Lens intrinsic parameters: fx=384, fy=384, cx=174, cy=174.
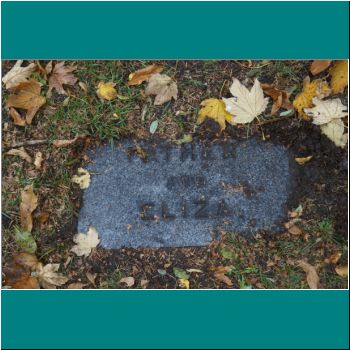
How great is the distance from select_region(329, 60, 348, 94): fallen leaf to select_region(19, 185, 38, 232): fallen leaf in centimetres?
220

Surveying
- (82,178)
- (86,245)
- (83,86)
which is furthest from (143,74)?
(86,245)

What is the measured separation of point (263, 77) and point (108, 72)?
3.57 ft

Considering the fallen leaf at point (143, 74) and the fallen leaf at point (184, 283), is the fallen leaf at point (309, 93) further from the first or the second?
the fallen leaf at point (184, 283)

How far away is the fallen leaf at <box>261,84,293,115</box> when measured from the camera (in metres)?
2.63

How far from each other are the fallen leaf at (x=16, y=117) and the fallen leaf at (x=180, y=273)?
1492mm

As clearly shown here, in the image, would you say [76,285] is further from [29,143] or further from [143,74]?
[143,74]

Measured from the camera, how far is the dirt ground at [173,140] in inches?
102

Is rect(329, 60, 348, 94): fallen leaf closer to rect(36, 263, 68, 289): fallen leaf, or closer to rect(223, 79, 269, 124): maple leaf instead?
rect(223, 79, 269, 124): maple leaf

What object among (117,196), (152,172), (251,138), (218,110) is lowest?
(117,196)

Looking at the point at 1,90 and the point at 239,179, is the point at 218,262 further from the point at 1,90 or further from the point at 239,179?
the point at 1,90

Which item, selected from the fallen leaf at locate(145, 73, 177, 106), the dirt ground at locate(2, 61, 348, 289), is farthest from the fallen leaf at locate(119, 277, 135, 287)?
the fallen leaf at locate(145, 73, 177, 106)

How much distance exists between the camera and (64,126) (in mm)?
2732

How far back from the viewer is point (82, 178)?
8.88 feet

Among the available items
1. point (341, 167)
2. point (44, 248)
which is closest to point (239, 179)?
point (341, 167)
